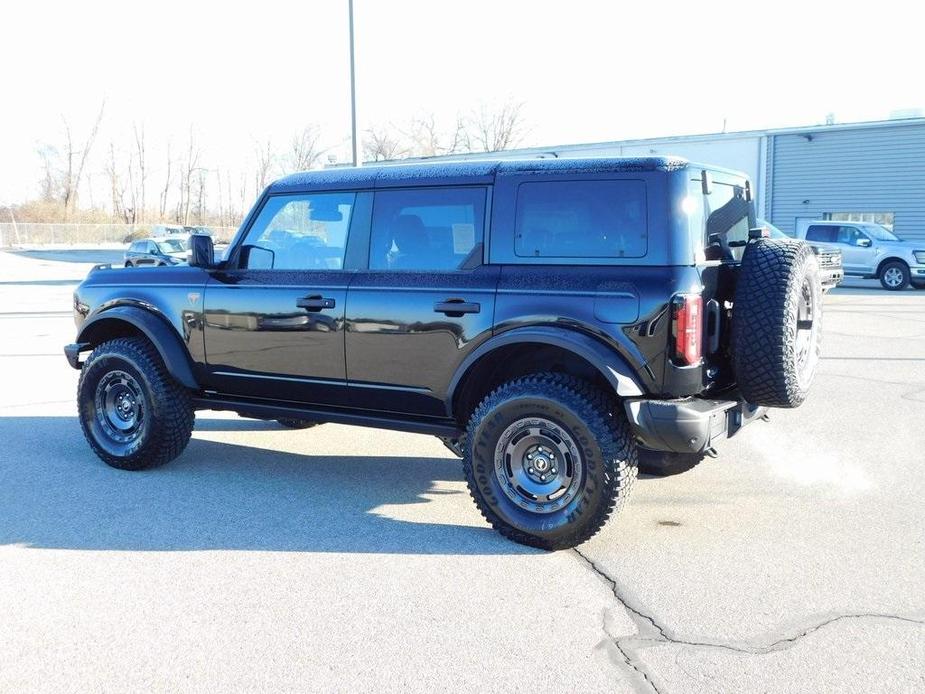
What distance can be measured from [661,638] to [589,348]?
4.73 feet

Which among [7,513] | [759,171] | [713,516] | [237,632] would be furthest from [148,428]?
[759,171]

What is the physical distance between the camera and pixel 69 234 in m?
65.6

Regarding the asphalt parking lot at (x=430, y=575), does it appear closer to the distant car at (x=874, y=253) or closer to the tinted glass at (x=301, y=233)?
the tinted glass at (x=301, y=233)

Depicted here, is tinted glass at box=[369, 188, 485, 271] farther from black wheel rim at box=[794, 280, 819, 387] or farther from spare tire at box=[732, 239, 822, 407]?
black wheel rim at box=[794, 280, 819, 387]

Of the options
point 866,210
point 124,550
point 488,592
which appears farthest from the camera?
point 866,210

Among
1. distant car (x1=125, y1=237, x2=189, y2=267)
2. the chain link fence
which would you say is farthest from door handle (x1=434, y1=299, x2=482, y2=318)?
the chain link fence

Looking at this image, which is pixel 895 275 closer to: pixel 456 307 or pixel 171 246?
pixel 456 307

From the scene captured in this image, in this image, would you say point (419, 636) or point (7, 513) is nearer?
point (419, 636)

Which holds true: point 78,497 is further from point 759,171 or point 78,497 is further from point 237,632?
point 759,171

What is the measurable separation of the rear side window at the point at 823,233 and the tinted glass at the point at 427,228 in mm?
19872

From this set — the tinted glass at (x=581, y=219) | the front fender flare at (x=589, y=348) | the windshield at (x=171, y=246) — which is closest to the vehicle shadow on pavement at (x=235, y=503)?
the front fender flare at (x=589, y=348)

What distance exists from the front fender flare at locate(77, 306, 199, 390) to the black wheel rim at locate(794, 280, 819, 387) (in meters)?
3.82

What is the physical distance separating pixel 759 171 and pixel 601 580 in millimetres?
27756

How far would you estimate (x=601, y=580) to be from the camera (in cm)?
420
